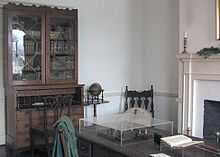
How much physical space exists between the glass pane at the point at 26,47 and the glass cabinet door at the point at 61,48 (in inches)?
6.9

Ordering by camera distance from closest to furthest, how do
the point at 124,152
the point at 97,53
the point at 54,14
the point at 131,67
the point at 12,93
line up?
the point at 124,152
the point at 12,93
the point at 54,14
the point at 97,53
the point at 131,67

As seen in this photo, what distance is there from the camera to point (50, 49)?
15.7ft

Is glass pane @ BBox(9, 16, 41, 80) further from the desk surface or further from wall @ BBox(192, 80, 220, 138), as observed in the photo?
wall @ BBox(192, 80, 220, 138)

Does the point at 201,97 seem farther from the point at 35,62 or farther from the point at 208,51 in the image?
the point at 35,62

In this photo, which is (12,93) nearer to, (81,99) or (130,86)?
(81,99)

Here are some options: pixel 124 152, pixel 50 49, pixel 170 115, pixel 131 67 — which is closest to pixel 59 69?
pixel 50 49

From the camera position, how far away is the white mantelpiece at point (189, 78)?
4562mm

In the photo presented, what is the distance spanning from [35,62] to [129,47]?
203 centimetres

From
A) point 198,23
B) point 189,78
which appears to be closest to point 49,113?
point 189,78

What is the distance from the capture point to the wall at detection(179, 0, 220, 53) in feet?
14.6

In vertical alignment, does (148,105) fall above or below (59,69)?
below

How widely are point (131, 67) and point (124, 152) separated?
3.57m

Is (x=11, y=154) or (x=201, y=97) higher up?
(x=201, y=97)

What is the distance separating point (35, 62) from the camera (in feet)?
15.4
